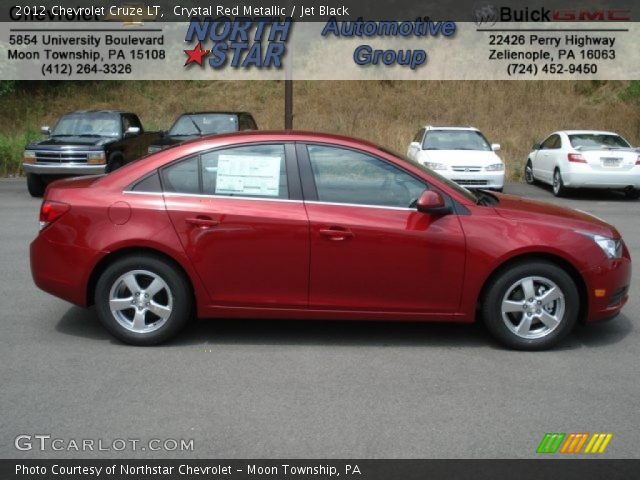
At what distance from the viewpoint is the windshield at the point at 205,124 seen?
17.0 meters

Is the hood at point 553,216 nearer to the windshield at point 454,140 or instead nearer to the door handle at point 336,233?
the door handle at point 336,233

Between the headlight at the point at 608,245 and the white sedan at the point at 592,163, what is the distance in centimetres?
1085

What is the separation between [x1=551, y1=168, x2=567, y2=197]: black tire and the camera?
1703 cm

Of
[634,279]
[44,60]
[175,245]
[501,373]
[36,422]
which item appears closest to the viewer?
[36,422]

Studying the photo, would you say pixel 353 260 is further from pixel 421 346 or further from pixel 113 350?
pixel 113 350

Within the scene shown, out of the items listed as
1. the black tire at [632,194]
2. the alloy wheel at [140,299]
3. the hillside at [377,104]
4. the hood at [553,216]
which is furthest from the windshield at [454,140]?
the alloy wheel at [140,299]

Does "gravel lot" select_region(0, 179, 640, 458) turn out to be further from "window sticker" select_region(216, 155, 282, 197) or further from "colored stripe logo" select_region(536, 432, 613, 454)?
"window sticker" select_region(216, 155, 282, 197)

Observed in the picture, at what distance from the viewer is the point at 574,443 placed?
4.21m

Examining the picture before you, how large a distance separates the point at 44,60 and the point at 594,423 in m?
33.6

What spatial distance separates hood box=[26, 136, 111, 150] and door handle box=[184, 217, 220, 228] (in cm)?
1106

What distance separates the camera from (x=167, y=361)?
554cm

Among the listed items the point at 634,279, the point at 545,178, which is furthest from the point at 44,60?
the point at 634,279

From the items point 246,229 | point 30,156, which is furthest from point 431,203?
point 30,156

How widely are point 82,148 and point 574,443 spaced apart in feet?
44.7
